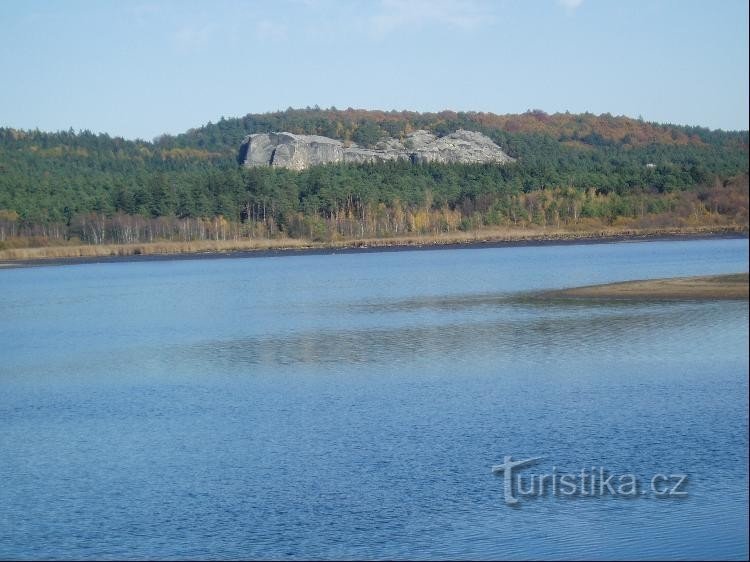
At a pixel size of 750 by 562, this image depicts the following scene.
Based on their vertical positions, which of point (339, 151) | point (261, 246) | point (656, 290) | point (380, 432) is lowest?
point (380, 432)

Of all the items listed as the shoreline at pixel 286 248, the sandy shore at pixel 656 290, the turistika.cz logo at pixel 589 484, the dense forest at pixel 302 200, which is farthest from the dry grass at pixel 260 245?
the turistika.cz logo at pixel 589 484

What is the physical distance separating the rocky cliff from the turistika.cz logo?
133083 mm

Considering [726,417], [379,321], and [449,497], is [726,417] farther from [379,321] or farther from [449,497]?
[379,321]

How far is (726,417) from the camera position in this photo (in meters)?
13.3

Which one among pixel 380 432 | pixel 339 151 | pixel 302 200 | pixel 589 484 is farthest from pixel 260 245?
pixel 589 484

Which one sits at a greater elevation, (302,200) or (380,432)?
(302,200)

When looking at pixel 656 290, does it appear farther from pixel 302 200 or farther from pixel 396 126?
pixel 396 126

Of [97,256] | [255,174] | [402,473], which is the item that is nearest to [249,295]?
[402,473]

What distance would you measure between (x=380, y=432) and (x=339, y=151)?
13853 centimetres

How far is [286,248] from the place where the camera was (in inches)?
3337

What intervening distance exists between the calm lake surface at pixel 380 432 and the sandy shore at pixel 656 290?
3.07 feet

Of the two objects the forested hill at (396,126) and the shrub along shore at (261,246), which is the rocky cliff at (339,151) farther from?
the shrub along shore at (261,246)

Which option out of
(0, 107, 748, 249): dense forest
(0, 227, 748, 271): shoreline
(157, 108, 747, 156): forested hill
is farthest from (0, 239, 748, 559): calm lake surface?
(157, 108, 747, 156): forested hill

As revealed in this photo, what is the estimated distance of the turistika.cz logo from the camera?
11.1m
